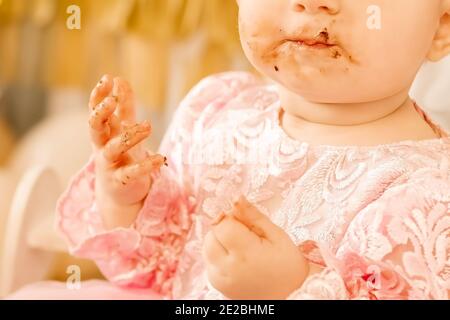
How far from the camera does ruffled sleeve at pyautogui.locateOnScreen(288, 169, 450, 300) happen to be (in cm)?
66

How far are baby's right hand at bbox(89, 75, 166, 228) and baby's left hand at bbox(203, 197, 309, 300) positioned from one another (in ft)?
0.55

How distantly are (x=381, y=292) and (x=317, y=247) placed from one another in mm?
67

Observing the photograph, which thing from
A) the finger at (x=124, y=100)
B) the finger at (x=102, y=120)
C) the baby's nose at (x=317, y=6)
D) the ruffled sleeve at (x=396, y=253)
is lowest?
the ruffled sleeve at (x=396, y=253)

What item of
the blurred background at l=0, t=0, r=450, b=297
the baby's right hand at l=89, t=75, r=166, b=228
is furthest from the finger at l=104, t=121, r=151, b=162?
the blurred background at l=0, t=0, r=450, b=297

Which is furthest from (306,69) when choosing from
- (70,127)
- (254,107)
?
(70,127)

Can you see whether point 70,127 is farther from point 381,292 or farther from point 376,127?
point 381,292

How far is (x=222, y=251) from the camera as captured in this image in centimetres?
63

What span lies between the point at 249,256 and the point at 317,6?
22 cm

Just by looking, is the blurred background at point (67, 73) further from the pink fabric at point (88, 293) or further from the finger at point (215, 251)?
the finger at point (215, 251)

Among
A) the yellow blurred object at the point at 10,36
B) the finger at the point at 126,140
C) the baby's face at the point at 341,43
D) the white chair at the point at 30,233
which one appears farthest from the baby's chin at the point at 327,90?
the yellow blurred object at the point at 10,36

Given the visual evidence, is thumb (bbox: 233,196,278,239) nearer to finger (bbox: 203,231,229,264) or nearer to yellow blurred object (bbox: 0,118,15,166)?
finger (bbox: 203,231,229,264)

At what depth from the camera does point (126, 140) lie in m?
0.77

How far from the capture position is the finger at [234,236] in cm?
62

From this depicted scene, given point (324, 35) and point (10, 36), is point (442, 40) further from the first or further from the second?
point (10, 36)
